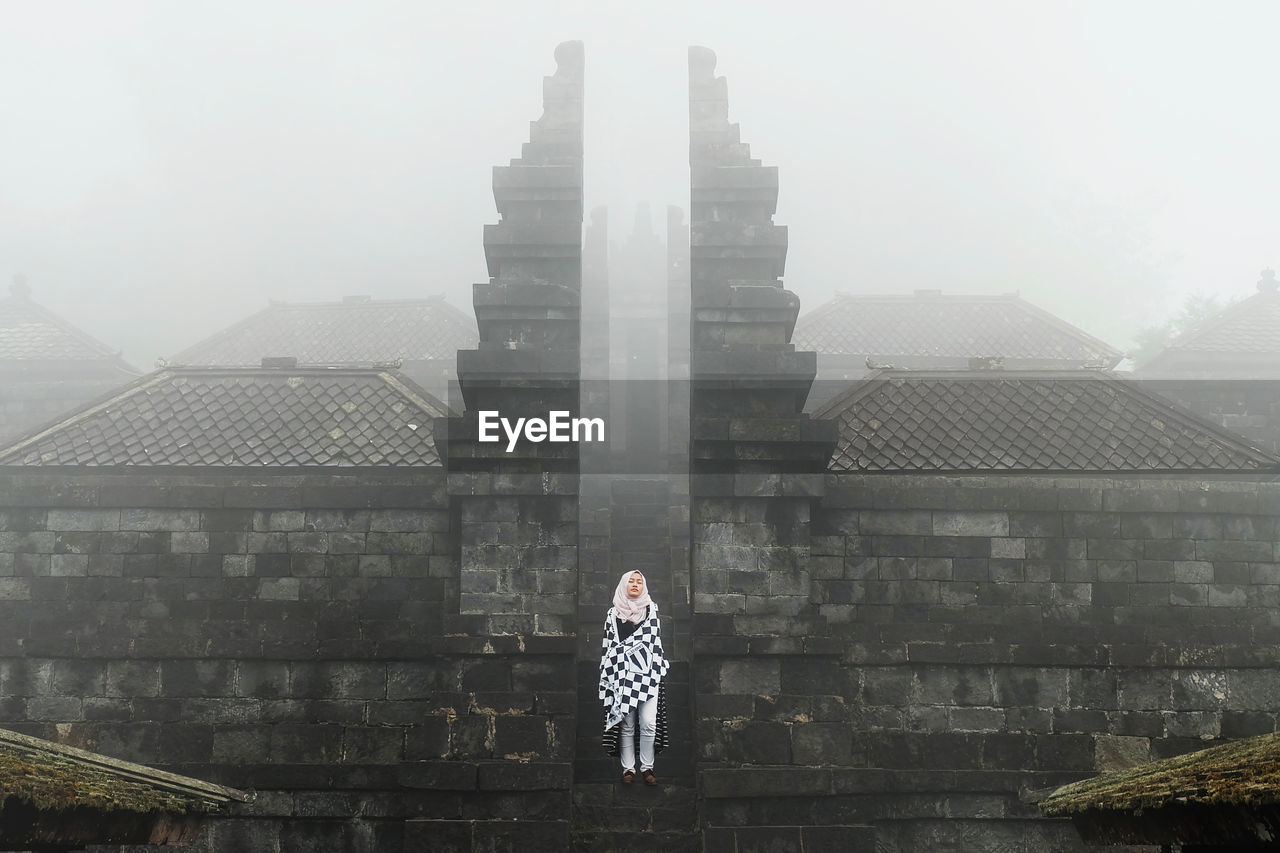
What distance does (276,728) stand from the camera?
1074cm

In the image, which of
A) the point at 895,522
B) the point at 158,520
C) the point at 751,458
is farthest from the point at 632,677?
the point at 158,520

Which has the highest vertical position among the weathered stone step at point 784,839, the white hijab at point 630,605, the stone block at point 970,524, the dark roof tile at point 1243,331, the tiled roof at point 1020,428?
the dark roof tile at point 1243,331

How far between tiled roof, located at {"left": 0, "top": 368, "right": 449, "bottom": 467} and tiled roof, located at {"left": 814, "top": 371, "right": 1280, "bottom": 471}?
4.97m

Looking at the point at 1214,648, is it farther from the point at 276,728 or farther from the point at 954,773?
the point at 276,728

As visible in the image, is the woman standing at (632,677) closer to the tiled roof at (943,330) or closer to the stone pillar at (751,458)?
the stone pillar at (751,458)

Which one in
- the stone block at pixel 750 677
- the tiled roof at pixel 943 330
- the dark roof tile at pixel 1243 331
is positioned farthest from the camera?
the tiled roof at pixel 943 330

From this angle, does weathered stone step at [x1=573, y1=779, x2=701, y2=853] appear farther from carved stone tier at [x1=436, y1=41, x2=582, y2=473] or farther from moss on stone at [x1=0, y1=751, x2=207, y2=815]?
moss on stone at [x1=0, y1=751, x2=207, y2=815]

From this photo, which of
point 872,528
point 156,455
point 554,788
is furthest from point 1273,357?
point 156,455

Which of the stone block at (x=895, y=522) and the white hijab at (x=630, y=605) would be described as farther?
the stone block at (x=895, y=522)

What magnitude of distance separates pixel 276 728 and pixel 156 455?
11.0 ft

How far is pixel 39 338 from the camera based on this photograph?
29281mm

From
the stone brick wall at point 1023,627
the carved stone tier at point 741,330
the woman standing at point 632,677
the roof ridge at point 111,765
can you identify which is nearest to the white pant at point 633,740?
the woman standing at point 632,677

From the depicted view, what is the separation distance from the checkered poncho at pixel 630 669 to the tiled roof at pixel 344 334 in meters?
20.9

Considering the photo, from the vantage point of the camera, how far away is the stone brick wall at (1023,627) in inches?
408
